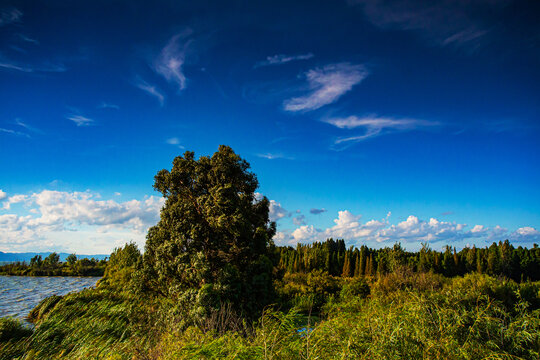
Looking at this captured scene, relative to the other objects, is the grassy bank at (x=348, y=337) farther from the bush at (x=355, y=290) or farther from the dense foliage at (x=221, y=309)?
the bush at (x=355, y=290)

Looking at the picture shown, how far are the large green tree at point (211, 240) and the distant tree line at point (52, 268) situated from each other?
55.6 metres

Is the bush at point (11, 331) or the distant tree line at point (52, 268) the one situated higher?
the bush at point (11, 331)

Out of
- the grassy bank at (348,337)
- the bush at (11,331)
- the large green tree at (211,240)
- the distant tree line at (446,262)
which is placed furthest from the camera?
the distant tree line at (446,262)

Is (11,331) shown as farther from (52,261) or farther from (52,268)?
(52,261)

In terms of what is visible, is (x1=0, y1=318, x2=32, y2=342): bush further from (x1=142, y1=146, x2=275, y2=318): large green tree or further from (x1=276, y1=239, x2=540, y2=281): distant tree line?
(x1=276, y1=239, x2=540, y2=281): distant tree line

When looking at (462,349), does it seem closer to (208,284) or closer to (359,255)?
(208,284)

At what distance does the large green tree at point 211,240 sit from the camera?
11047 mm

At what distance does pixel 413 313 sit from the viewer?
14.1ft

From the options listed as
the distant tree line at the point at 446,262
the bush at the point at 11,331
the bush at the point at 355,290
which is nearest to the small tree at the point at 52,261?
the distant tree line at the point at 446,262

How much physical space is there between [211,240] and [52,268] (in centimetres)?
5990

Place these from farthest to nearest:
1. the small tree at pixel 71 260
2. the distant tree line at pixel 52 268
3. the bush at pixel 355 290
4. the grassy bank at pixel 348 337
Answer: the small tree at pixel 71 260, the distant tree line at pixel 52 268, the bush at pixel 355 290, the grassy bank at pixel 348 337

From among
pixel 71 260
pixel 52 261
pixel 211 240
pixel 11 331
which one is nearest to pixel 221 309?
pixel 211 240

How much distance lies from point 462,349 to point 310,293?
2249 cm

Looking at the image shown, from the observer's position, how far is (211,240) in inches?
469
